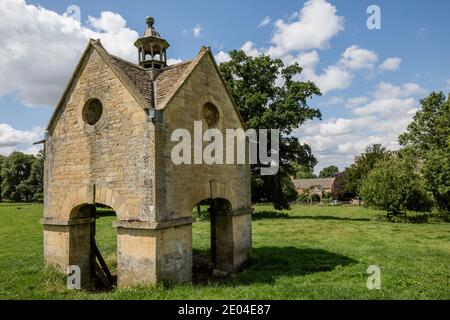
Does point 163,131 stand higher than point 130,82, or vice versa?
point 130,82

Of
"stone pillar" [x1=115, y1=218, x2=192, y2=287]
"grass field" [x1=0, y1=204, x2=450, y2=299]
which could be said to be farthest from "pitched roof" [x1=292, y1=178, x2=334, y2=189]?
"stone pillar" [x1=115, y1=218, x2=192, y2=287]

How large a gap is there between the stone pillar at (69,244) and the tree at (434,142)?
105ft

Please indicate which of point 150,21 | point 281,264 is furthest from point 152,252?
point 150,21

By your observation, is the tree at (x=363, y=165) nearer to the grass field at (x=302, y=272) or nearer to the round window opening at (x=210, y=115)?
the grass field at (x=302, y=272)

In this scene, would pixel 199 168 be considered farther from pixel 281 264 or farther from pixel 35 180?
pixel 35 180

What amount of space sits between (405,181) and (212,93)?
983 inches

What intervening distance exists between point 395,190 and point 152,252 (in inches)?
1060

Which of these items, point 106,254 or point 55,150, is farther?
point 106,254

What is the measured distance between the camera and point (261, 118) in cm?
3136

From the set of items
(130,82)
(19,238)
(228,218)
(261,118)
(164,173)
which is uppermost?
(261,118)
